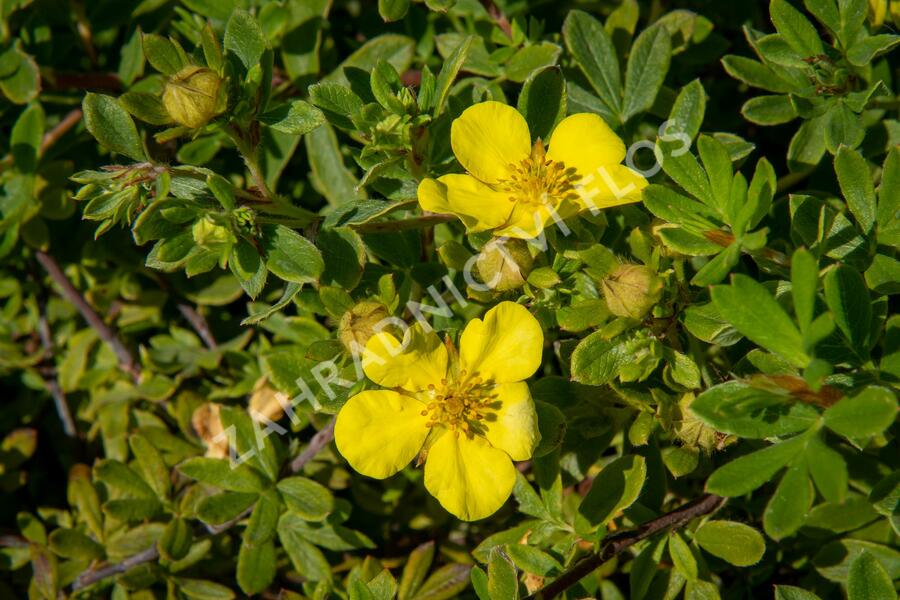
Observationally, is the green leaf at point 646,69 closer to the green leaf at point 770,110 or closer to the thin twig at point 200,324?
the green leaf at point 770,110

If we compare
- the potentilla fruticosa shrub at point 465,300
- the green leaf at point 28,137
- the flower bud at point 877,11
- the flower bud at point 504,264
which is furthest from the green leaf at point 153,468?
the flower bud at point 877,11

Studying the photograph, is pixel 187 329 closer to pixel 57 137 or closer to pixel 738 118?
pixel 57 137

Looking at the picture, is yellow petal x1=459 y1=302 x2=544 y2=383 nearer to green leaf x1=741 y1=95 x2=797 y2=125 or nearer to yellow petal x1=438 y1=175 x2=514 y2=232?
yellow petal x1=438 y1=175 x2=514 y2=232

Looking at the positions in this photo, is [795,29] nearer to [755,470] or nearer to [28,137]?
[755,470]

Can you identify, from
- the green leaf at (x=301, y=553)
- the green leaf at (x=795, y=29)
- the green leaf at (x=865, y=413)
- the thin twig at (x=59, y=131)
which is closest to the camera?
the green leaf at (x=865, y=413)

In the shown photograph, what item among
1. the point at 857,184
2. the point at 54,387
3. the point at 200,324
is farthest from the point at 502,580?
the point at 54,387

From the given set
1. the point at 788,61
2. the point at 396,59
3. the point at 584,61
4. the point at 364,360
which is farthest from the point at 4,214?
the point at 788,61

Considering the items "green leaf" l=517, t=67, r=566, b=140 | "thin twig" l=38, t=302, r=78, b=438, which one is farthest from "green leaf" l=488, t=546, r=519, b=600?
"thin twig" l=38, t=302, r=78, b=438
